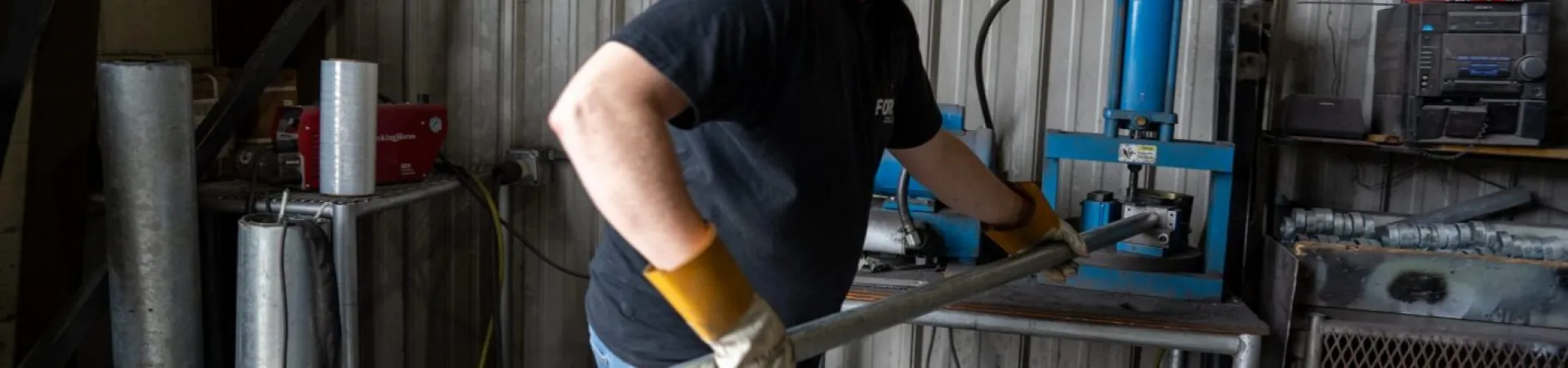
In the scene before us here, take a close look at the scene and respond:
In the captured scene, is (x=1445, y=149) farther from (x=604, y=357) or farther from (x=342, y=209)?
(x=342, y=209)

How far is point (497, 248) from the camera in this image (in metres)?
2.94

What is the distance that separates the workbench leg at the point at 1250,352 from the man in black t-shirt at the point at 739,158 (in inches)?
21.4

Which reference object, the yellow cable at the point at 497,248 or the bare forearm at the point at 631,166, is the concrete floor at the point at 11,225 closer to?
the yellow cable at the point at 497,248

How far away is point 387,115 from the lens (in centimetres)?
241

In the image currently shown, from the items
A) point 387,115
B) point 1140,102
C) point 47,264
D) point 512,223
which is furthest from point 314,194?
point 1140,102

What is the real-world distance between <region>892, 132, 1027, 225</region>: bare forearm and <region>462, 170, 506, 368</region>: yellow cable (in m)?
1.14

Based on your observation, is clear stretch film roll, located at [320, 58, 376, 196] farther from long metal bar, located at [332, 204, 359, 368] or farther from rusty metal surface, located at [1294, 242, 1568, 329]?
rusty metal surface, located at [1294, 242, 1568, 329]

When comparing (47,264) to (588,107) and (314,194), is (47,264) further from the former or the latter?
(588,107)

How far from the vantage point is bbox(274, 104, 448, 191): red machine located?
7.58 ft

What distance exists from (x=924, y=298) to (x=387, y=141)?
1.33m

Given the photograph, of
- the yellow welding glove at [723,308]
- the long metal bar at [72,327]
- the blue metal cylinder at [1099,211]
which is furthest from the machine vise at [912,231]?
the long metal bar at [72,327]

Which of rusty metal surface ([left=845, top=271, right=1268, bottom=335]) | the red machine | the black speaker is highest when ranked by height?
the black speaker

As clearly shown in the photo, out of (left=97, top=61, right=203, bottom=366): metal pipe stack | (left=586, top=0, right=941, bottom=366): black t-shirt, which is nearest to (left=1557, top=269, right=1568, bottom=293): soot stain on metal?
(left=586, top=0, right=941, bottom=366): black t-shirt

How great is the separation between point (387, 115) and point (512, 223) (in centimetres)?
64
